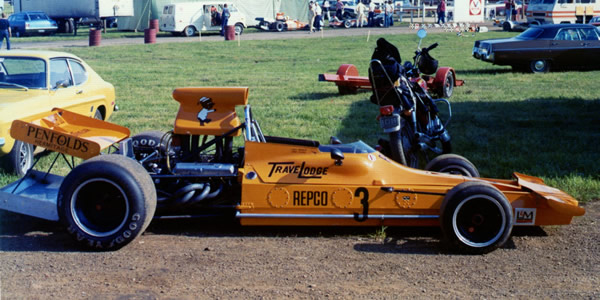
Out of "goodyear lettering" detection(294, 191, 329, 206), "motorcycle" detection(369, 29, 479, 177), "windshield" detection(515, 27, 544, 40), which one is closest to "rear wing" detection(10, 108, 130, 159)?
"goodyear lettering" detection(294, 191, 329, 206)

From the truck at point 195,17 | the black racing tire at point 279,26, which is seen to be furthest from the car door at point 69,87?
the black racing tire at point 279,26

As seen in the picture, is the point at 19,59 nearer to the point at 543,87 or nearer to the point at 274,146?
the point at 274,146

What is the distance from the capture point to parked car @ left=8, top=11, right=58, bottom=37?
126ft

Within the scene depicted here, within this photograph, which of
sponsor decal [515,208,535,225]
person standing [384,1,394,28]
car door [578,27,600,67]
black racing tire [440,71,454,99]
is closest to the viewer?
sponsor decal [515,208,535,225]

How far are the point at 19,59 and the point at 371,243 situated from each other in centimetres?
597

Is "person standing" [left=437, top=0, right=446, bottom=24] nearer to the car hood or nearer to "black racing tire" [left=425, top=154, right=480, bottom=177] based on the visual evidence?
the car hood

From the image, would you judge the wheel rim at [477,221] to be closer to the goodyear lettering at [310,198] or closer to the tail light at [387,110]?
the goodyear lettering at [310,198]

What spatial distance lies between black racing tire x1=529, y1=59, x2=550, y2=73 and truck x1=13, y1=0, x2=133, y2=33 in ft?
89.2

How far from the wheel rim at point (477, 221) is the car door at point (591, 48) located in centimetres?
1582

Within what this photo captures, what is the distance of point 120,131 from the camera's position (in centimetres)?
657

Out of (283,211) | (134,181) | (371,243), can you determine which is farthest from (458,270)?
(134,181)

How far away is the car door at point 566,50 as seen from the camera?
63.8 feet

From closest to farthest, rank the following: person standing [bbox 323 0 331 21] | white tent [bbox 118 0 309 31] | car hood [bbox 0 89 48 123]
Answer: car hood [bbox 0 89 48 123] → white tent [bbox 118 0 309 31] → person standing [bbox 323 0 331 21]

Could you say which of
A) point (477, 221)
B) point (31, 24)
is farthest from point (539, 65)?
point (31, 24)
